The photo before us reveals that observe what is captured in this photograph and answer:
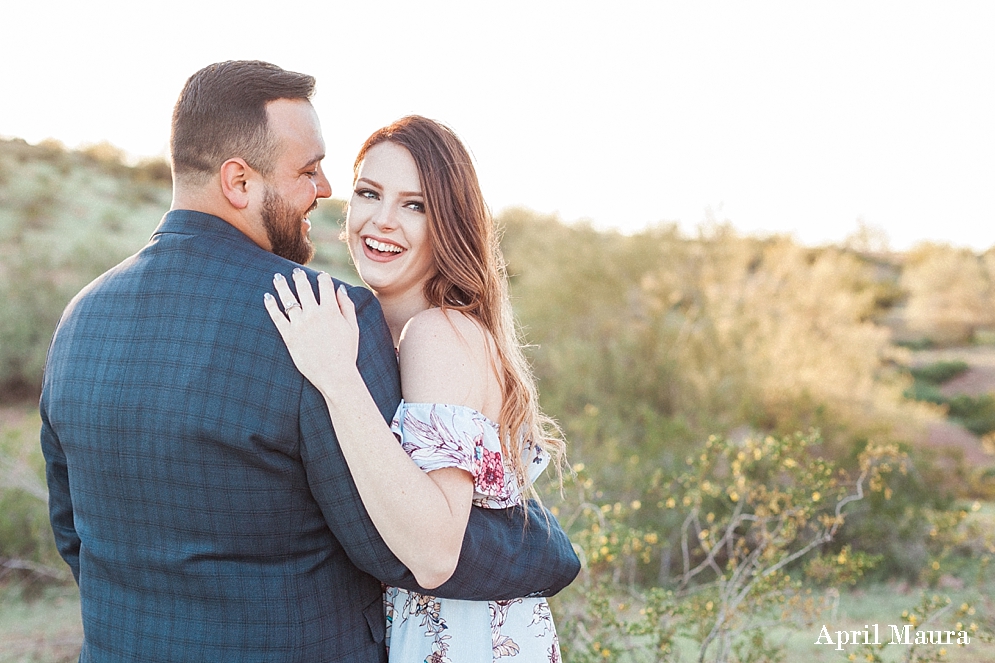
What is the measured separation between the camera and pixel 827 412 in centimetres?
686

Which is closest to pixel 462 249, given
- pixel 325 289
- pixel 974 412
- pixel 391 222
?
pixel 391 222

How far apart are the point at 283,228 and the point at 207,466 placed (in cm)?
55

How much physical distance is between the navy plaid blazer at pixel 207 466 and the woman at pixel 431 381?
6cm

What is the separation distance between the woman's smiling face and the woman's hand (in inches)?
15.9

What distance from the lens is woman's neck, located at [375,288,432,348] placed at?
203 centimetres

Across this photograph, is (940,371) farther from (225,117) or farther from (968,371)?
(225,117)

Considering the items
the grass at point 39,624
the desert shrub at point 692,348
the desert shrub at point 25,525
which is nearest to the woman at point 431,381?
the grass at point 39,624


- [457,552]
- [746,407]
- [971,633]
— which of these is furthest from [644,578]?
[457,552]

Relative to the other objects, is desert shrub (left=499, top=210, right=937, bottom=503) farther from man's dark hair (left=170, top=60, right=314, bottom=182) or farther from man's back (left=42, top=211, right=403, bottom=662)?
man's dark hair (left=170, top=60, right=314, bottom=182)

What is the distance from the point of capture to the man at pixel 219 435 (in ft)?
4.88

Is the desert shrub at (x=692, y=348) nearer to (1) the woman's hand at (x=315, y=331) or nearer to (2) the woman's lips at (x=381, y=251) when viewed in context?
Answer: (2) the woman's lips at (x=381, y=251)

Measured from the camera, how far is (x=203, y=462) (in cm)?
148

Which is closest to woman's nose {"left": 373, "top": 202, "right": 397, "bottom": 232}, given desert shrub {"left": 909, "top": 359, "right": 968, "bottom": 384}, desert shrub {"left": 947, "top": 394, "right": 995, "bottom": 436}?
desert shrub {"left": 947, "top": 394, "right": 995, "bottom": 436}

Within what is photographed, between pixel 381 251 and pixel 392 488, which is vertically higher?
pixel 381 251
